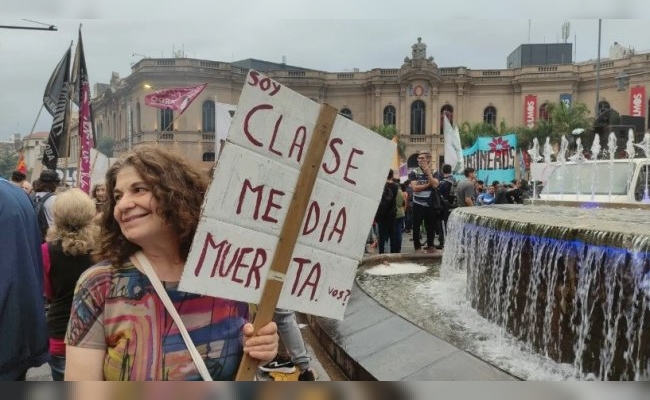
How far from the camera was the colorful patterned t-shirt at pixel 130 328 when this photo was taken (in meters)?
1.47

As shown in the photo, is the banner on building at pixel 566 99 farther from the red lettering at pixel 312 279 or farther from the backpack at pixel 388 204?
the red lettering at pixel 312 279

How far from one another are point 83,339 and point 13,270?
0.69 meters

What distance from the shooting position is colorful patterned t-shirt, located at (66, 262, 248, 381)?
4.83ft

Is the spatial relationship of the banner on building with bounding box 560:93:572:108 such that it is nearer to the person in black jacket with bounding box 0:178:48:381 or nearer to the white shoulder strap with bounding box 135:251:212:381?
the person in black jacket with bounding box 0:178:48:381

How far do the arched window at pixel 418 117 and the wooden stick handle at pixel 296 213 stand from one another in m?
45.9

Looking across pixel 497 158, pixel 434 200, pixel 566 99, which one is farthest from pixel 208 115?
pixel 434 200

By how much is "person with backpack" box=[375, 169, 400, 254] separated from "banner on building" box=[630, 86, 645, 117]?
33035mm

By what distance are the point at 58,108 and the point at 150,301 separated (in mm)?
8616

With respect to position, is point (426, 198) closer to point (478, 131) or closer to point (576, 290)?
point (576, 290)

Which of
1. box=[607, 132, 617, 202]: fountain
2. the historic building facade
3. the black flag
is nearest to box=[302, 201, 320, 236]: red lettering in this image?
box=[607, 132, 617, 202]: fountain

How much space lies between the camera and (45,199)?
598 centimetres

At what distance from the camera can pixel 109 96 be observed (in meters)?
39.0

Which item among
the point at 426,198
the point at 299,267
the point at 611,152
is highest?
the point at 611,152

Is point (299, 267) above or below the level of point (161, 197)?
below
